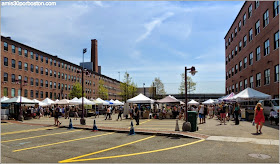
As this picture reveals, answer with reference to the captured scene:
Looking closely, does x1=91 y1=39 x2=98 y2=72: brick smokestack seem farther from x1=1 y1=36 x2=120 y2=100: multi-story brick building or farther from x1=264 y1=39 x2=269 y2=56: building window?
x1=264 y1=39 x2=269 y2=56: building window

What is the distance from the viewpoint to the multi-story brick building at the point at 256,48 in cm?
2693

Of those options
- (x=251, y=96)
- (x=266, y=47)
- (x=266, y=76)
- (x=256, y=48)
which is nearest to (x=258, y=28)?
(x=256, y=48)

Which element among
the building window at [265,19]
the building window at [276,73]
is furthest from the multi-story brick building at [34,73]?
the building window at [276,73]

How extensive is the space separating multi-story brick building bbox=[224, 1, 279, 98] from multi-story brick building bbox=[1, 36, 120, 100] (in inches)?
1176

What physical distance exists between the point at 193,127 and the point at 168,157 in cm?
688

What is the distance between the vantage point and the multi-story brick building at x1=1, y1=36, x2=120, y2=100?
4883 cm

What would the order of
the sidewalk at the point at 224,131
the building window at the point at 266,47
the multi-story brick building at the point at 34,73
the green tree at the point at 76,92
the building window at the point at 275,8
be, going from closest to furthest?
the sidewalk at the point at 224,131, the building window at the point at 275,8, the building window at the point at 266,47, the multi-story brick building at the point at 34,73, the green tree at the point at 76,92

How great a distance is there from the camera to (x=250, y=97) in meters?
24.3

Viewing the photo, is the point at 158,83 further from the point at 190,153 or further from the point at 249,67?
the point at 190,153

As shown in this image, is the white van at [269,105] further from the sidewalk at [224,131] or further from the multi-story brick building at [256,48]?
the sidewalk at [224,131]

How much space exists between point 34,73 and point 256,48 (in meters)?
47.7

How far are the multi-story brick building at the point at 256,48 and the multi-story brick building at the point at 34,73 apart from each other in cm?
2988

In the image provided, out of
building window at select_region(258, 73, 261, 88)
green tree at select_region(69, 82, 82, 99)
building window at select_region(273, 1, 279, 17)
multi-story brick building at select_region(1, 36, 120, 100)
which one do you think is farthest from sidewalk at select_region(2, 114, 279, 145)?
green tree at select_region(69, 82, 82, 99)

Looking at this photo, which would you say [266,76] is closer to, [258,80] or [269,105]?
[258,80]
